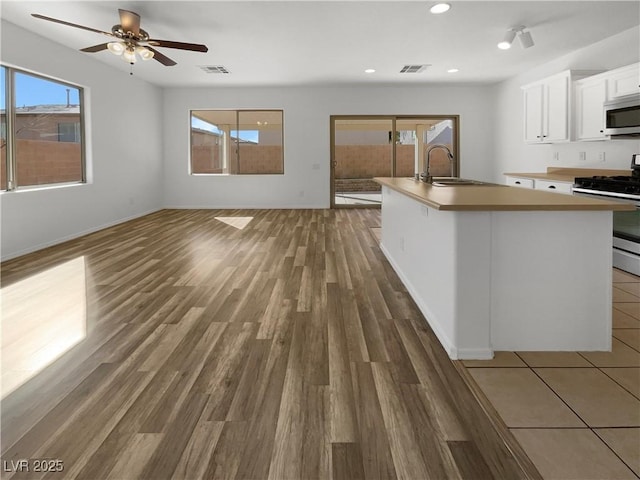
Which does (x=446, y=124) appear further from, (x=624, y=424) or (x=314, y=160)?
(x=624, y=424)

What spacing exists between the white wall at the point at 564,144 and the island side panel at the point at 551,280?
3.67 meters

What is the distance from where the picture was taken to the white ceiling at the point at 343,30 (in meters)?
4.73

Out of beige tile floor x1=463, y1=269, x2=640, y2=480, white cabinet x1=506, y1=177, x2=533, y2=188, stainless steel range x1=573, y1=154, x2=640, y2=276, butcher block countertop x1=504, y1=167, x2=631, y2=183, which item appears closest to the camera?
beige tile floor x1=463, y1=269, x2=640, y2=480

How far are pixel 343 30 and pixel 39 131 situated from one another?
3935mm

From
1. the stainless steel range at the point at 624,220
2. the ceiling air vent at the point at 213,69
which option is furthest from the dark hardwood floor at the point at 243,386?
the ceiling air vent at the point at 213,69

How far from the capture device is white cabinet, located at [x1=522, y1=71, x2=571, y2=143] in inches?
234

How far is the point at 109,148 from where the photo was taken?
7438mm

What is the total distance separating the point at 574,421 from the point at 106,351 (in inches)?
87.8

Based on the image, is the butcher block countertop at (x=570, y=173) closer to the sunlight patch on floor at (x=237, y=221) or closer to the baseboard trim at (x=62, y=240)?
the sunlight patch on floor at (x=237, y=221)

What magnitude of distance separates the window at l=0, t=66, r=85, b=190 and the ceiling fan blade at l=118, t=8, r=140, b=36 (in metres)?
1.53

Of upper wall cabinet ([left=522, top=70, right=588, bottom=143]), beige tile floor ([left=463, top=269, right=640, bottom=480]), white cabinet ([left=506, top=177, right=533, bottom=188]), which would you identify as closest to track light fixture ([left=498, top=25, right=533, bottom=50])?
upper wall cabinet ([left=522, top=70, right=588, bottom=143])

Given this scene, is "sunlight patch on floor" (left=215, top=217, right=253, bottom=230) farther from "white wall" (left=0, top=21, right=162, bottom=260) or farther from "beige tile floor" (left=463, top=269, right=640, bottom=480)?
"beige tile floor" (left=463, top=269, right=640, bottom=480)

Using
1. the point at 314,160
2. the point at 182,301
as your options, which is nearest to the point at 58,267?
the point at 182,301

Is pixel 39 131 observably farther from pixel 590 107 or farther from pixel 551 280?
pixel 590 107
